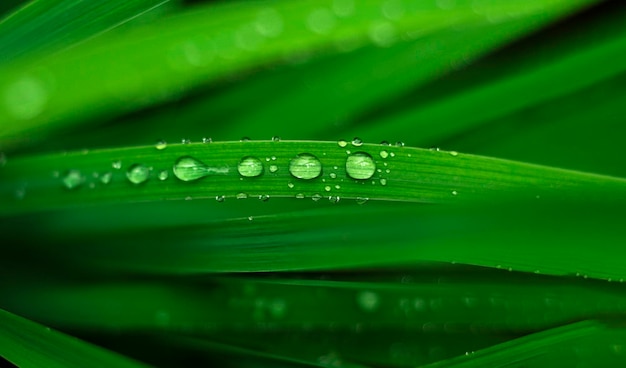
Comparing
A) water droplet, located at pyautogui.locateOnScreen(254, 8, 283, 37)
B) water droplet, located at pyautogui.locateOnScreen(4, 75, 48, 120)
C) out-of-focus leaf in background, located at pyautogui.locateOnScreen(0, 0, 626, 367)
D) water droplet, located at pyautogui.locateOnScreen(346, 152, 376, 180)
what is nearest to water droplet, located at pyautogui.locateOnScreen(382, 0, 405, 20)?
out-of-focus leaf in background, located at pyautogui.locateOnScreen(0, 0, 626, 367)

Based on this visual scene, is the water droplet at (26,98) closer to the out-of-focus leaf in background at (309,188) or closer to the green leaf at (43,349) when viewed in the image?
the out-of-focus leaf in background at (309,188)

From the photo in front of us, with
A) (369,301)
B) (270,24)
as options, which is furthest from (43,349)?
(270,24)

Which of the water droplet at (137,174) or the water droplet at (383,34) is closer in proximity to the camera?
the water droplet at (137,174)

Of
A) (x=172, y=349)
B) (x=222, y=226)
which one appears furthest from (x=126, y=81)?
(x=172, y=349)

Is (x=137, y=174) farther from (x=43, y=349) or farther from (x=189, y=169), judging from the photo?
(x=43, y=349)

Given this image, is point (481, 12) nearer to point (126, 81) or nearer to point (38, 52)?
point (126, 81)

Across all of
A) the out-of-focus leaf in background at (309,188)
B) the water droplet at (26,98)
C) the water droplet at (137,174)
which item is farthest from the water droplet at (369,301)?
the water droplet at (26,98)

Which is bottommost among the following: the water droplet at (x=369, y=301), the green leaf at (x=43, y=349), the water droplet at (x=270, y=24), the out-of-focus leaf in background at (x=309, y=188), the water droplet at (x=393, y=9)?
the green leaf at (x=43, y=349)
